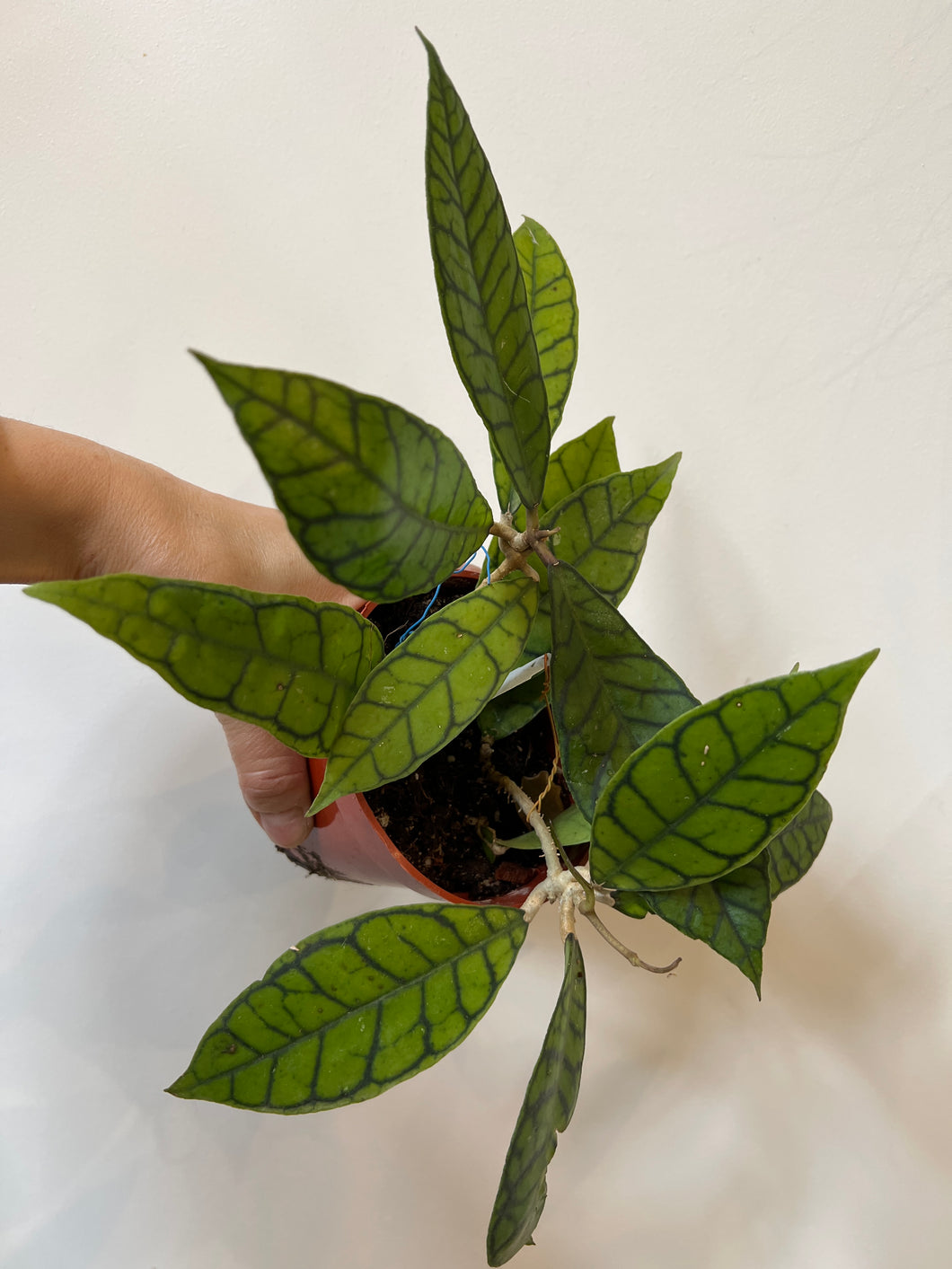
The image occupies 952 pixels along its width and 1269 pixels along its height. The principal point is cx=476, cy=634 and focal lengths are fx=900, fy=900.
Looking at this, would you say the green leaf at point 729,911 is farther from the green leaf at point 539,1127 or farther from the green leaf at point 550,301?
the green leaf at point 550,301

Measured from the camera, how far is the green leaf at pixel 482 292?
1.21 feet

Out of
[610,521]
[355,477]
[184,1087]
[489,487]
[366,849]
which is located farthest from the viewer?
[489,487]

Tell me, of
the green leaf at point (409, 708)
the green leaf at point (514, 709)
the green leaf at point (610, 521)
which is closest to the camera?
the green leaf at point (409, 708)

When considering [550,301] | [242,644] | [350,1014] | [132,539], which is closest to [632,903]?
[350,1014]

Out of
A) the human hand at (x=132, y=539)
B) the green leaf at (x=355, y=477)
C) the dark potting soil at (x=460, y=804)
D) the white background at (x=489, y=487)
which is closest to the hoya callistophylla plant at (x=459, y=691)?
the green leaf at (x=355, y=477)

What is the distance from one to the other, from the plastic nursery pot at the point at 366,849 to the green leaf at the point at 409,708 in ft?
0.41

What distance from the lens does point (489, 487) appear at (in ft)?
3.11

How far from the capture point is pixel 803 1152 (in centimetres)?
92

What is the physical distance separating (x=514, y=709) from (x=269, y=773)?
204 millimetres

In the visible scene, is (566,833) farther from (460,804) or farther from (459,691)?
(459,691)

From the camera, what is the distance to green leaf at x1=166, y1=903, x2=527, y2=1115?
1.48 feet

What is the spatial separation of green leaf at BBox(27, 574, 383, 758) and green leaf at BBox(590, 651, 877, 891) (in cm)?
15

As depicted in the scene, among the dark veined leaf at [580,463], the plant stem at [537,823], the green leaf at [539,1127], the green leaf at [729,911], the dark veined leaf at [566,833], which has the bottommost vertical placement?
the green leaf at [539,1127]

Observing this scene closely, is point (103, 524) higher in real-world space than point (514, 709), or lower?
higher
